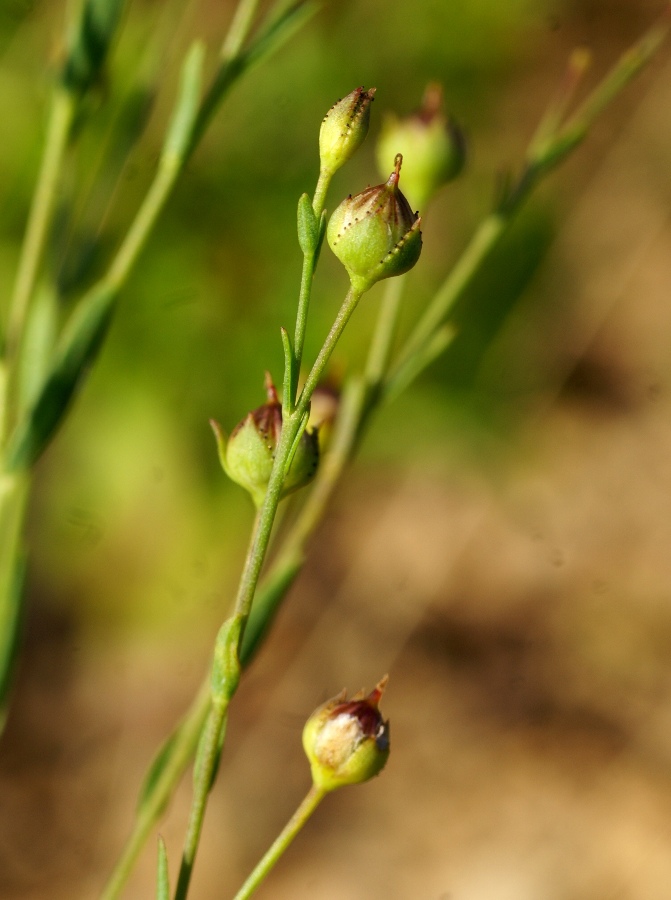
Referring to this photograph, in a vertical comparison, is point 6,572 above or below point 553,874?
above

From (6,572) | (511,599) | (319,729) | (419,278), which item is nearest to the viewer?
(319,729)

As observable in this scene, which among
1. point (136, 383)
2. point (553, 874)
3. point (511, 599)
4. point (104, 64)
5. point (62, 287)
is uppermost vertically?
point (104, 64)

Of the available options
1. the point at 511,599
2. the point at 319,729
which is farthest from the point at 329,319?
the point at 319,729

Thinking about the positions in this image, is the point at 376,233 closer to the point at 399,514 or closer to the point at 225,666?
the point at 225,666

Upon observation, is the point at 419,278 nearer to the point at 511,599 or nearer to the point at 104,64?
the point at 511,599

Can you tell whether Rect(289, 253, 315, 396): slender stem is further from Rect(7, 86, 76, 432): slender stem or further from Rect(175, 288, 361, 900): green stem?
Rect(7, 86, 76, 432): slender stem

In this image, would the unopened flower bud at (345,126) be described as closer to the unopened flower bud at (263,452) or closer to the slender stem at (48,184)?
the unopened flower bud at (263,452)

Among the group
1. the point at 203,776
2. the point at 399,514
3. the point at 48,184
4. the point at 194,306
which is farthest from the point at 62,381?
the point at 399,514
